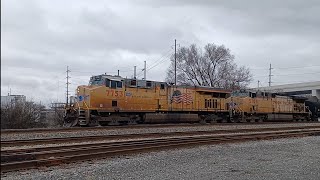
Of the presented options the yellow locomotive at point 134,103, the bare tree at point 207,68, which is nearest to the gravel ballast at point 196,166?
the yellow locomotive at point 134,103

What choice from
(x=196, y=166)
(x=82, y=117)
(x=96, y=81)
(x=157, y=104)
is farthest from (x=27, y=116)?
(x=196, y=166)

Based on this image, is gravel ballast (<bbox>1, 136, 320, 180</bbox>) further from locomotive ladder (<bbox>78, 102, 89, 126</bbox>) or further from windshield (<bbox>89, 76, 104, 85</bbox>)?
windshield (<bbox>89, 76, 104, 85</bbox>)

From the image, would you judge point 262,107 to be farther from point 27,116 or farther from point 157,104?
point 27,116

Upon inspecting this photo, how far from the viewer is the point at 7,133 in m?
18.1

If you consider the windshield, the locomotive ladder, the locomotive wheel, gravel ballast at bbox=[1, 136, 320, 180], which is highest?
the windshield

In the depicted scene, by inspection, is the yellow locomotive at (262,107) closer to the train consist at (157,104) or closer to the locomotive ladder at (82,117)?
the train consist at (157,104)

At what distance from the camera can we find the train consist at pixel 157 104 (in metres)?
25.0

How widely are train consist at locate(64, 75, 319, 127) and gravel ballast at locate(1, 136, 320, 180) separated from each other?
508 inches

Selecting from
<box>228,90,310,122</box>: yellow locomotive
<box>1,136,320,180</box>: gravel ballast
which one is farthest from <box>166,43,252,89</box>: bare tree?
<box>1,136,320,180</box>: gravel ballast

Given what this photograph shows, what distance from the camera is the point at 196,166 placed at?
384 inches

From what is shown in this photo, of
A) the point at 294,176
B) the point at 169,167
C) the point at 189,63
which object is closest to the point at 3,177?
the point at 169,167

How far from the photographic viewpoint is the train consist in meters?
25.0

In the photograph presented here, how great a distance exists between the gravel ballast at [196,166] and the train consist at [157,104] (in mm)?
12900

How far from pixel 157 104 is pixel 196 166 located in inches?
745
